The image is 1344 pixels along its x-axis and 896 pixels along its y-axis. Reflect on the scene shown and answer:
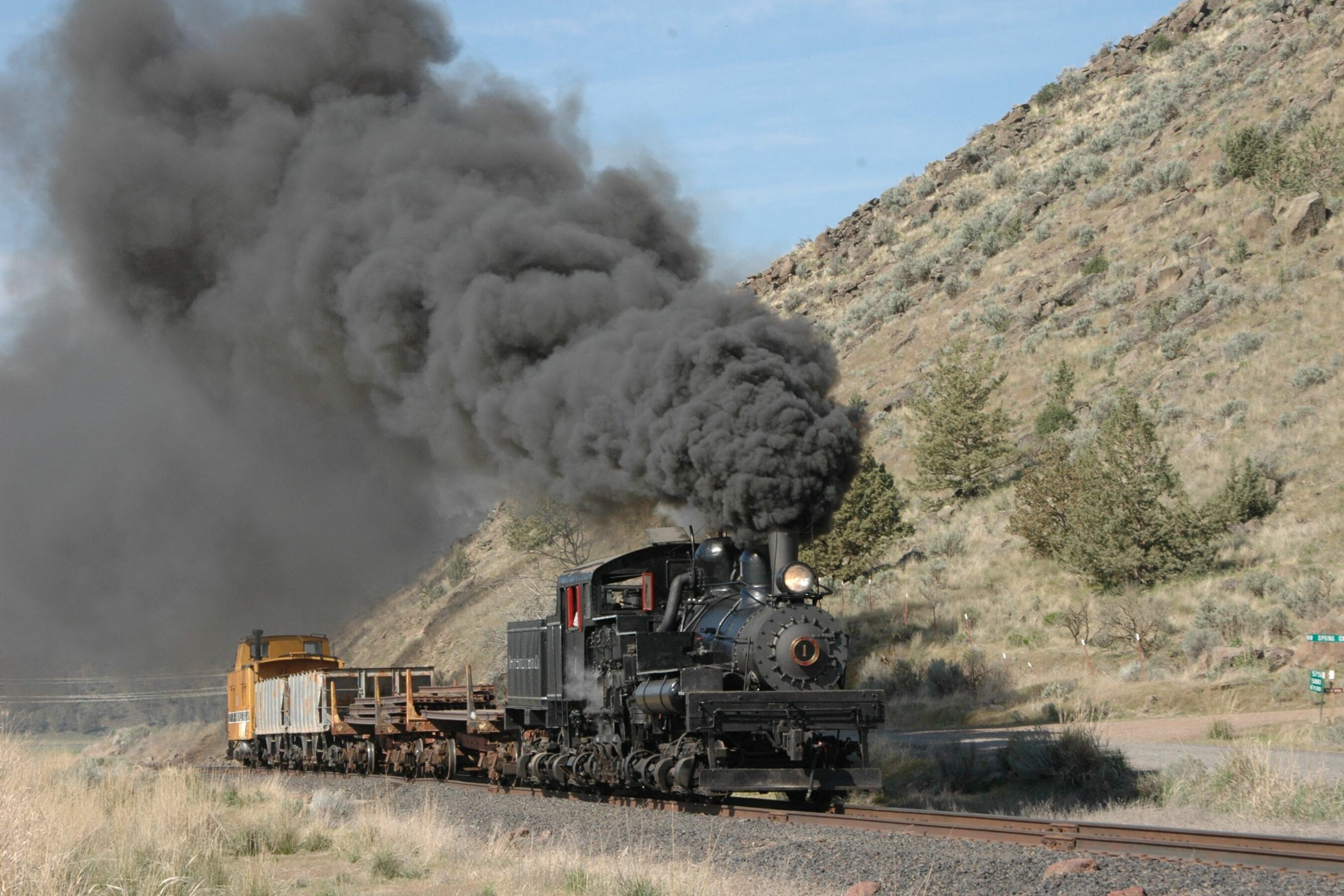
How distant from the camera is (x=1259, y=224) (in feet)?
144

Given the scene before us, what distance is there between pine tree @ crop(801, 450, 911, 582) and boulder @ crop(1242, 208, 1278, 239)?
21.7 m

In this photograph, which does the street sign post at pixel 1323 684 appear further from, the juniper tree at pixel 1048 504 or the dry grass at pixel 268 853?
the dry grass at pixel 268 853

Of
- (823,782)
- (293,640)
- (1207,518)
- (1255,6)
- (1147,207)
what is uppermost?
(1255,6)

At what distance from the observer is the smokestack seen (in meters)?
13.1

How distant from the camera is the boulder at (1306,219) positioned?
42094mm

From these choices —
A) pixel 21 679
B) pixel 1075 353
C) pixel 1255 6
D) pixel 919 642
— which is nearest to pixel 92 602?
pixel 21 679

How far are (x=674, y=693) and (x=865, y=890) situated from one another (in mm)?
4840

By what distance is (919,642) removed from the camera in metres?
28.7

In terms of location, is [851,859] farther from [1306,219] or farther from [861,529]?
[1306,219]

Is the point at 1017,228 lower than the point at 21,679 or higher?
higher

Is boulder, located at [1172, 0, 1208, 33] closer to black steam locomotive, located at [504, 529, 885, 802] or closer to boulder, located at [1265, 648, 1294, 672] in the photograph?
boulder, located at [1265, 648, 1294, 672]

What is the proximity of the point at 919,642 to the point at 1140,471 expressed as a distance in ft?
20.7

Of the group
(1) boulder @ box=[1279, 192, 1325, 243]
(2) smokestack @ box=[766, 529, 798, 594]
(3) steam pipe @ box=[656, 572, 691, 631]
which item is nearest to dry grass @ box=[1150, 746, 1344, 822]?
(2) smokestack @ box=[766, 529, 798, 594]

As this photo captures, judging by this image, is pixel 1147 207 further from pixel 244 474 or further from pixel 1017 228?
pixel 244 474
